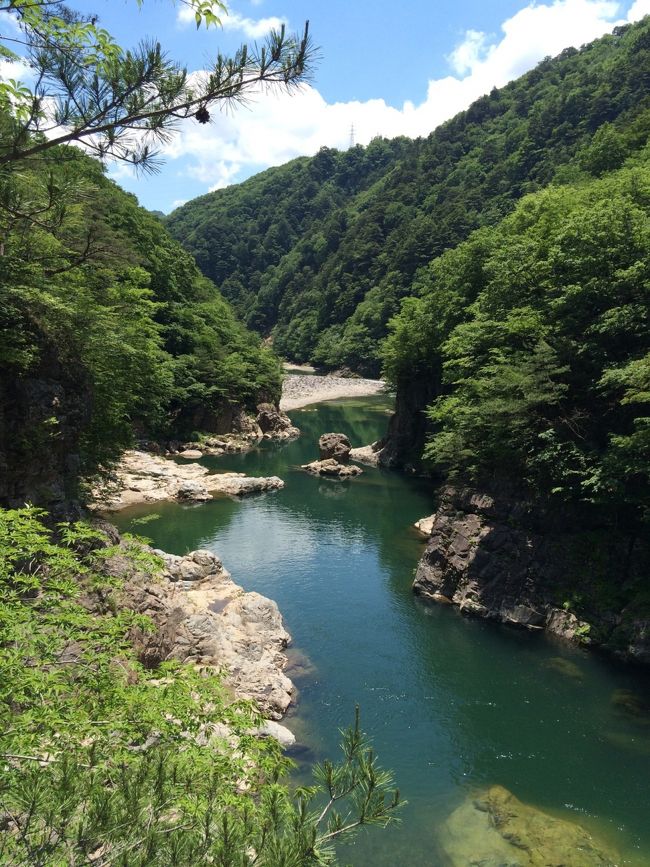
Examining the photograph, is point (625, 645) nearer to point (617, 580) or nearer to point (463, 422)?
point (617, 580)

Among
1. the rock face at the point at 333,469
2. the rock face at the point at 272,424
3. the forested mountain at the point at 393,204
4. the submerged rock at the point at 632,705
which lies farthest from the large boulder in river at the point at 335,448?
the forested mountain at the point at 393,204

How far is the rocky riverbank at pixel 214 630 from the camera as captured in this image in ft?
44.6

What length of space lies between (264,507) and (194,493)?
4.05m

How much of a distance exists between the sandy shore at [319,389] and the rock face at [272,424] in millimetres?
12973

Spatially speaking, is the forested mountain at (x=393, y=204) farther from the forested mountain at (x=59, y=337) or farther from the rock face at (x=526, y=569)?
the forested mountain at (x=59, y=337)

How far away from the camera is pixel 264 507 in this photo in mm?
29875

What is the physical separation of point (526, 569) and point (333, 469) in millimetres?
19539

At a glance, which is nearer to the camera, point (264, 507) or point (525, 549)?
point (525, 549)

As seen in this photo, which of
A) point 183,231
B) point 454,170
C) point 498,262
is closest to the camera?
point 498,262

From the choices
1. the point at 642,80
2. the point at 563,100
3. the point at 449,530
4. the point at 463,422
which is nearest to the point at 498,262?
the point at 463,422

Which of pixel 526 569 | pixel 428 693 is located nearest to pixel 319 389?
pixel 526 569

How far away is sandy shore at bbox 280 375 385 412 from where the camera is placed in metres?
69.1

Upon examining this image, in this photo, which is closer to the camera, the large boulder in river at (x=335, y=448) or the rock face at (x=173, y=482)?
the rock face at (x=173, y=482)

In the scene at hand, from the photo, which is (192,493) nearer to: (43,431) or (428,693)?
(43,431)
